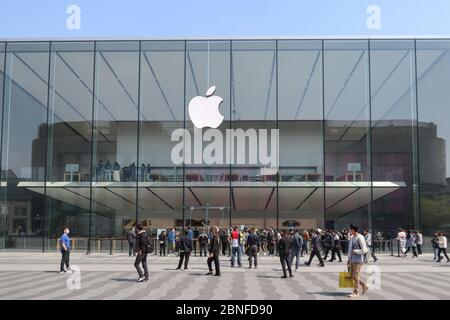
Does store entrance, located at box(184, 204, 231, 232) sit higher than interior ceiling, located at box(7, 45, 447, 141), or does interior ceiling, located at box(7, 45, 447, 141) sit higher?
interior ceiling, located at box(7, 45, 447, 141)

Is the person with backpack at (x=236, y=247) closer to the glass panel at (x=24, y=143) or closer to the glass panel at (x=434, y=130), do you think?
the glass panel at (x=434, y=130)

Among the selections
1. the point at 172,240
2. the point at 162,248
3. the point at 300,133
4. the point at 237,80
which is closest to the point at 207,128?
the point at 237,80

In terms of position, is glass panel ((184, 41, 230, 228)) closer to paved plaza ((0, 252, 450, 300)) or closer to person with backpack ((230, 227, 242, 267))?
person with backpack ((230, 227, 242, 267))

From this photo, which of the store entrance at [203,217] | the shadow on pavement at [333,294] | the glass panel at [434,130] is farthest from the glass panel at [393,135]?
the shadow on pavement at [333,294]

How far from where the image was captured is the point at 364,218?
32625 millimetres

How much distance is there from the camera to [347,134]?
33875 millimetres

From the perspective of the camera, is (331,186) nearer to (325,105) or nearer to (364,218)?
(364,218)

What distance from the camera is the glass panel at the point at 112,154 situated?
32000 mm

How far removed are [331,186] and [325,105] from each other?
5.48 m

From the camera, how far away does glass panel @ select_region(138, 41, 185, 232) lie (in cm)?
3200

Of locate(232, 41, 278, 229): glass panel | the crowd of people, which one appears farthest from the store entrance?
the crowd of people

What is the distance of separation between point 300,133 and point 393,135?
6.52m

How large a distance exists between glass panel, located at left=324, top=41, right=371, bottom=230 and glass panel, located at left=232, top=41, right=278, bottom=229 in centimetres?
345
